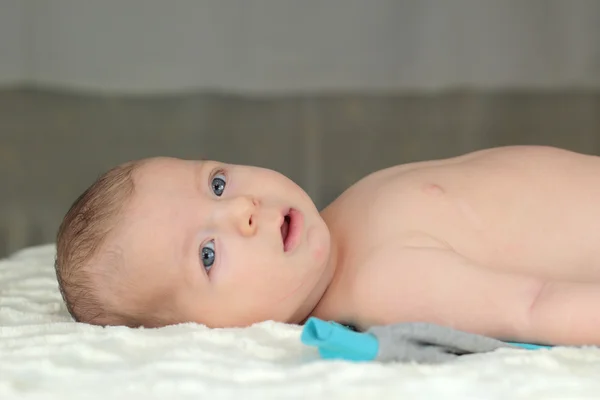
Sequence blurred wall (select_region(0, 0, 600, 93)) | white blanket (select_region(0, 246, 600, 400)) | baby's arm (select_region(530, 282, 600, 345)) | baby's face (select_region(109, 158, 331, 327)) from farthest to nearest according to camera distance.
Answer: blurred wall (select_region(0, 0, 600, 93)) → baby's face (select_region(109, 158, 331, 327)) → baby's arm (select_region(530, 282, 600, 345)) → white blanket (select_region(0, 246, 600, 400))

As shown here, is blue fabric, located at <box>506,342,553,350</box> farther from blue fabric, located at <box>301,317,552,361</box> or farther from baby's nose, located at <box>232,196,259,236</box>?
baby's nose, located at <box>232,196,259,236</box>

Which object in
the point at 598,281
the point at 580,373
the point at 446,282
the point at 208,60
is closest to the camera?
the point at 580,373

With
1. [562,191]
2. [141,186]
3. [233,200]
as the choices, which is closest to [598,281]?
[562,191]

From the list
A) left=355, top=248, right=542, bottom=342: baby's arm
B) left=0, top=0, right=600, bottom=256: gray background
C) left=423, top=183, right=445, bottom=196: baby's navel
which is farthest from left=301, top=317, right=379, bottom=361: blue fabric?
left=0, top=0, right=600, bottom=256: gray background

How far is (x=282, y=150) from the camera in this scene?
7.45 feet

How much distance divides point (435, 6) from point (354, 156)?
0.45 metres

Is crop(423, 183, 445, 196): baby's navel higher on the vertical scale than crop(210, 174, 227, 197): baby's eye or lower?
higher

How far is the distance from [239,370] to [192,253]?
244mm

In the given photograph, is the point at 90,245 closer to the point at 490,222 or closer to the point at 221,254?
the point at 221,254

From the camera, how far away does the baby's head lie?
3.39ft

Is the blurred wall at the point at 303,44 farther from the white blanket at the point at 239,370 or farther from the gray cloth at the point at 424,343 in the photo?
the gray cloth at the point at 424,343

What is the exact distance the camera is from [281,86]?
2.21 metres

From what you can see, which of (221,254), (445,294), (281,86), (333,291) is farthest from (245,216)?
(281,86)

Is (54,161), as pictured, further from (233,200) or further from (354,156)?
(233,200)
